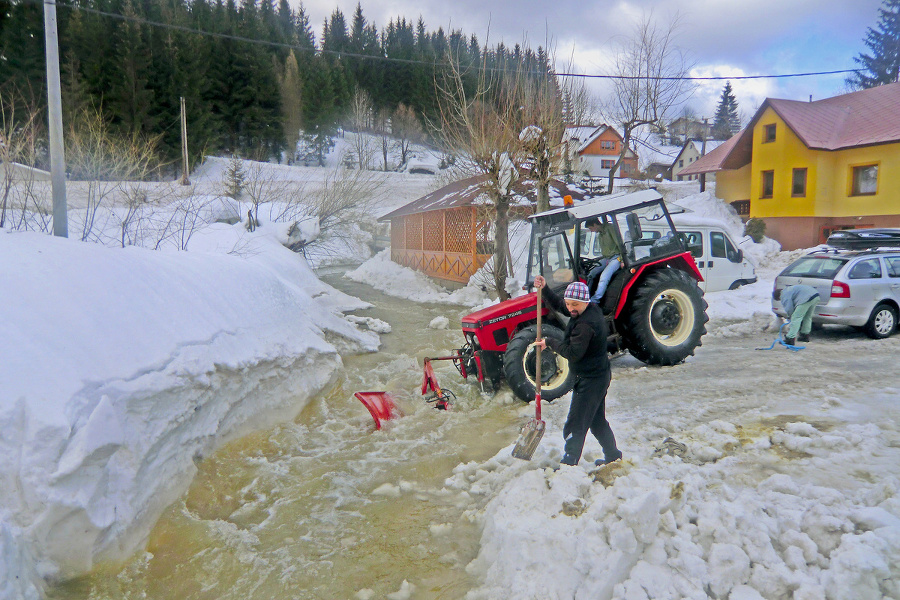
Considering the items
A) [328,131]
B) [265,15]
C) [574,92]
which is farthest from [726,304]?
[265,15]

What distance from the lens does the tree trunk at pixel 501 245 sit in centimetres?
1265

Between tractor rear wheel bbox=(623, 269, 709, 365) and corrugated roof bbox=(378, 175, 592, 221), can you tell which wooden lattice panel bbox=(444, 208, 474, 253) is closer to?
corrugated roof bbox=(378, 175, 592, 221)

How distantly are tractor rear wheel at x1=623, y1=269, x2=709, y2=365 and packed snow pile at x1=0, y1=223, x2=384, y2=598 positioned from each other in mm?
4383

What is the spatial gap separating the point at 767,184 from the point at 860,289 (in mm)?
16275

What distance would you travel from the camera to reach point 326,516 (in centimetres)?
433

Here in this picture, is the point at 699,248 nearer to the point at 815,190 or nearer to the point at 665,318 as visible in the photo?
the point at 665,318

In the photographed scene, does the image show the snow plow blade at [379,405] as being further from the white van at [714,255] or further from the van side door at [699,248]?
the van side door at [699,248]

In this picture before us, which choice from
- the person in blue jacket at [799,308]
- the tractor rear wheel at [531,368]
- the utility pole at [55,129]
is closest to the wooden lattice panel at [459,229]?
the person in blue jacket at [799,308]

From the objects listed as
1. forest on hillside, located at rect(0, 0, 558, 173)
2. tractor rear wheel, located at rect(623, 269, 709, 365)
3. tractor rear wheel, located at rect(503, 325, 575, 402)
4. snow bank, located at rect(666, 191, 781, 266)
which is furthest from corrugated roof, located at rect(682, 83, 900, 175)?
tractor rear wheel, located at rect(503, 325, 575, 402)

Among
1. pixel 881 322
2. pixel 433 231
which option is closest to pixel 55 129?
pixel 881 322

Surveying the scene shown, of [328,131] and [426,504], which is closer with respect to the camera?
[426,504]

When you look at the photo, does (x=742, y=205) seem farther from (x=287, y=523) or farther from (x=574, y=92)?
(x=287, y=523)

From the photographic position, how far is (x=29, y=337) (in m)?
3.68

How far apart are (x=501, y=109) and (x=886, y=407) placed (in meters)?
10.5
